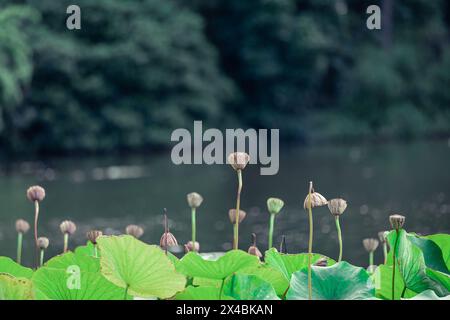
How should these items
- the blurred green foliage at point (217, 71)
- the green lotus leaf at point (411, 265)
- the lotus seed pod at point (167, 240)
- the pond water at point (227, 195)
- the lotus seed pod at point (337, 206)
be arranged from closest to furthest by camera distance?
the green lotus leaf at point (411, 265) < the lotus seed pod at point (337, 206) < the lotus seed pod at point (167, 240) < the pond water at point (227, 195) < the blurred green foliage at point (217, 71)

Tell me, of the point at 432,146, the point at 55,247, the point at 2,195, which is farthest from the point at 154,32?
the point at 55,247

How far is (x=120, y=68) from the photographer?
26.3 metres

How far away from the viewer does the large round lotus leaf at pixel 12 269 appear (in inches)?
62.5

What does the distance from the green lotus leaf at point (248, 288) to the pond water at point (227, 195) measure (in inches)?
271

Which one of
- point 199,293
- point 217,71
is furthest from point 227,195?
point 217,71

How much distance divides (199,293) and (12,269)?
459 millimetres

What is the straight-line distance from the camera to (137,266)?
1.28 meters

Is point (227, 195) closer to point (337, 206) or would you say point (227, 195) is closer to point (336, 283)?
point (337, 206)

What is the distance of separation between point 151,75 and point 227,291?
84.6ft

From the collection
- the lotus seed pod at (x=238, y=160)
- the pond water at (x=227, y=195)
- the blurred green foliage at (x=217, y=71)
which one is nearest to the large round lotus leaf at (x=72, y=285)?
the lotus seed pod at (x=238, y=160)

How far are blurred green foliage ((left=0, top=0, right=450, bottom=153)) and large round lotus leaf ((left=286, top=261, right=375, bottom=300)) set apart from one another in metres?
18.1

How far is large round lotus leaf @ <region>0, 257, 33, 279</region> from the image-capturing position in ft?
5.21

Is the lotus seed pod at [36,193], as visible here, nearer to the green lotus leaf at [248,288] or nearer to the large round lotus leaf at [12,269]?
the large round lotus leaf at [12,269]

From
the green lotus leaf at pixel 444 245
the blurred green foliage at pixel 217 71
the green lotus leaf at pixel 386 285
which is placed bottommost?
the green lotus leaf at pixel 386 285
